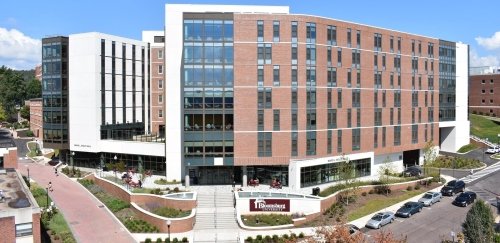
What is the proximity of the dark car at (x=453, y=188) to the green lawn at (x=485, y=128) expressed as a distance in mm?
39569

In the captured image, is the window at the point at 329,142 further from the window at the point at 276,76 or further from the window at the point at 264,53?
the window at the point at 264,53

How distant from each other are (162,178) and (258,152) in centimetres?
1287

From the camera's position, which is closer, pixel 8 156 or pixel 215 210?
pixel 215 210

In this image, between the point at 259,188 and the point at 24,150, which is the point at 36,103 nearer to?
the point at 24,150

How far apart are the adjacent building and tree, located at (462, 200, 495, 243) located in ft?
69.7

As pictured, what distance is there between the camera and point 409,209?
44.9 metres

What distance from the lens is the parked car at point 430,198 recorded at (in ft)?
159

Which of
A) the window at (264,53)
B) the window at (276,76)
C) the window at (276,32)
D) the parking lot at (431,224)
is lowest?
the parking lot at (431,224)

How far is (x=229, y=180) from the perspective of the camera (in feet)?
177

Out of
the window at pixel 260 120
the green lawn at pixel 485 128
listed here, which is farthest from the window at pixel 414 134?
the window at pixel 260 120

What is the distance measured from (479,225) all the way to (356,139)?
2758 centimetres

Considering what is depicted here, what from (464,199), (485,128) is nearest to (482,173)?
(464,199)

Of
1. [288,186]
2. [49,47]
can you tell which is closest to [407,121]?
[288,186]

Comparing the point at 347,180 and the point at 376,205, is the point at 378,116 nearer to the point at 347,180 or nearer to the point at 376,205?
the point at 347,180
